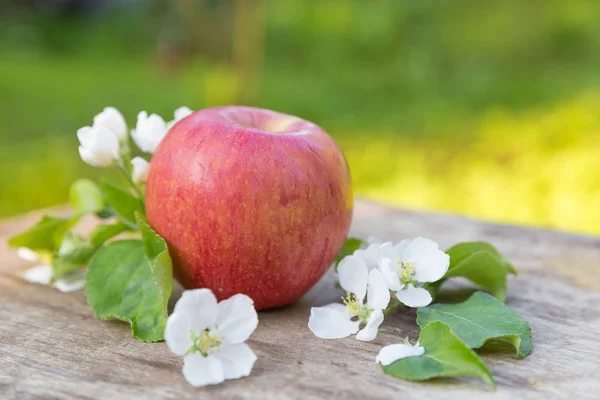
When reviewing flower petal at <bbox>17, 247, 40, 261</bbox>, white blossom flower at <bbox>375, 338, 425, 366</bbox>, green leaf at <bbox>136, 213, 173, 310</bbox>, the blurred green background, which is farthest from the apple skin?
the blurred green background

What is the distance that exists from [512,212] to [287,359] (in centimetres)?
232

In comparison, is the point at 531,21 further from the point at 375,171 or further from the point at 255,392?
the point at 255,392

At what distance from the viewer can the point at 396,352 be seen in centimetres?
96

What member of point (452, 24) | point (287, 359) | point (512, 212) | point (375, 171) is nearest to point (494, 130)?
point (375, 171)

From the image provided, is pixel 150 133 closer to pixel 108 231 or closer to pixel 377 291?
pixel 108 231

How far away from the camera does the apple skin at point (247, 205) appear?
3.53 feet

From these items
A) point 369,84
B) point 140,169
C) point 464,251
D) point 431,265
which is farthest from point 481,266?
point 369,84

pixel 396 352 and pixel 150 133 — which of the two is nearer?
pixel 396 352

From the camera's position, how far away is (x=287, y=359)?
99 centimetres

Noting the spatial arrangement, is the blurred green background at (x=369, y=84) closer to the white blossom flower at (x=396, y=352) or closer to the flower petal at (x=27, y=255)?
the flower petal at (x=27, y=255)

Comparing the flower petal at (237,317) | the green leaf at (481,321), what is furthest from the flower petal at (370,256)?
the flower petal at (237,317)

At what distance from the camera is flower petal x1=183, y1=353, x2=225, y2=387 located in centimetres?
89

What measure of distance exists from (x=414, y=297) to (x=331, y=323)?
5.3 inches

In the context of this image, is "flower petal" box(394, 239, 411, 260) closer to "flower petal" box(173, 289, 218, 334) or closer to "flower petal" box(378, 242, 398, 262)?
"flower petal" box(378, 242, 398, 262)
